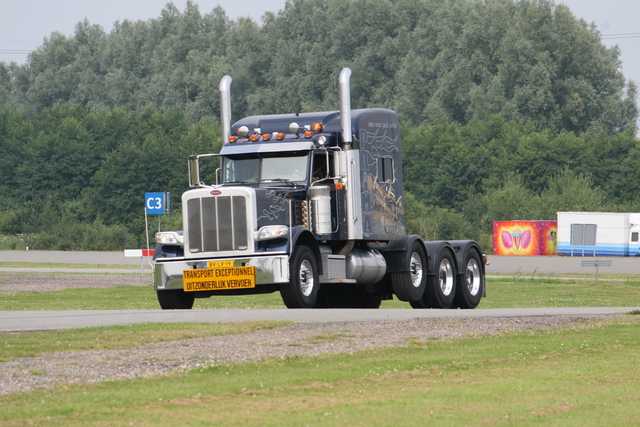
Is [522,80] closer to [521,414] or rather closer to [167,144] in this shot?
[167,144]

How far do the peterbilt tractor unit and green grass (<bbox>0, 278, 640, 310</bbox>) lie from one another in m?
3.80

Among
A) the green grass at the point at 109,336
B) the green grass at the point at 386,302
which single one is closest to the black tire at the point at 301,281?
the green grass at the point at 109,336

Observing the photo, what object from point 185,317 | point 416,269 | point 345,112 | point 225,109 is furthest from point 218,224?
point 416,269

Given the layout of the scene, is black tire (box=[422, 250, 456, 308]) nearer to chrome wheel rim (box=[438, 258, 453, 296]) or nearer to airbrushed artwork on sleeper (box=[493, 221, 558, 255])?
chrome wheel rim (box=[438, 258, 453, 296])

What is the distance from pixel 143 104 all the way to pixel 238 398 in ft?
365

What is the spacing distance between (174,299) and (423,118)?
280 feet

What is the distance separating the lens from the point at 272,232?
17.3 metres

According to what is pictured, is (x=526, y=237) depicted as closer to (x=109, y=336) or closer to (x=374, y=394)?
(x=109, y=336)

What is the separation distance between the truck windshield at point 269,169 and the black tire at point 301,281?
56.3 inches

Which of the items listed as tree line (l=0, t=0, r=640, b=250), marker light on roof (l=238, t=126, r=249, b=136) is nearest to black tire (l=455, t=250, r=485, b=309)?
marker light on roof (l=238, t=126, r=249, b=136)

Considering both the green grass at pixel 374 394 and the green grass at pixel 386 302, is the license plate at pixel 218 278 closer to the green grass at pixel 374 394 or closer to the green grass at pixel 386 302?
the green grass at pixel 386 302

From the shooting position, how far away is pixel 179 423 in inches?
289

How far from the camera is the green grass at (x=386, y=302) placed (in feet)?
76.0

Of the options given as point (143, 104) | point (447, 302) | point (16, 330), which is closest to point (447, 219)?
point (143, 104)
